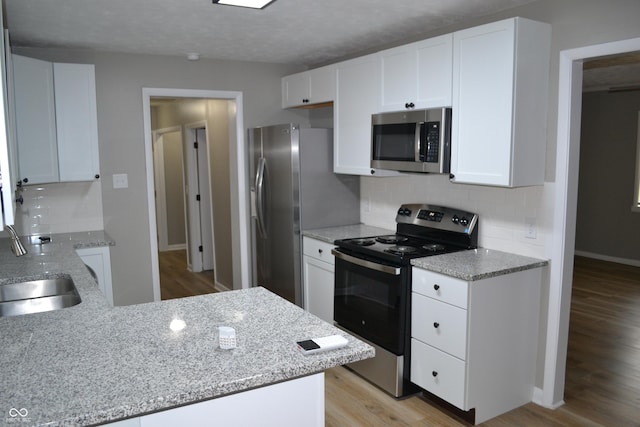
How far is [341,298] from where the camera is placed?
367cm

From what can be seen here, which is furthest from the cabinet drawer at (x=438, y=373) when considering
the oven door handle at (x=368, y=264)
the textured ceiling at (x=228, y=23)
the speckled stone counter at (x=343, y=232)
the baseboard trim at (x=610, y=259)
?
the baseboard trim at (x=610, y=259)

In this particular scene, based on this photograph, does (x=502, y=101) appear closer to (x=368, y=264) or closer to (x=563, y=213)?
(x=563, y=213)

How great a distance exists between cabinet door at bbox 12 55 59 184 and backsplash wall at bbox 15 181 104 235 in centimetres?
41

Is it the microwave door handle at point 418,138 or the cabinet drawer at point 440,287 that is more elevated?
the microwave door handle at point 418,138

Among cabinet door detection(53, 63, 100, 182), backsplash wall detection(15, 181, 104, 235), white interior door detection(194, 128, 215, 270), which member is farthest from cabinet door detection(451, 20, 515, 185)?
white interior door detection(194, 128, 215, 270)

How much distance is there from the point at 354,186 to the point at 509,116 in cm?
189

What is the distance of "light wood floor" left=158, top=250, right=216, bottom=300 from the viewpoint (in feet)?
19.0

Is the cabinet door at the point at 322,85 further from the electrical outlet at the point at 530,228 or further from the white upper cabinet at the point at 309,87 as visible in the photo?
the electrical outlet at the point at 530,228

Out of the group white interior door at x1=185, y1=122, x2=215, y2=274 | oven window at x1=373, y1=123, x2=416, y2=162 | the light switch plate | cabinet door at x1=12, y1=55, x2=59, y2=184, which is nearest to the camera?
oven window at x1=373, y1=123, x2=416, y2=162

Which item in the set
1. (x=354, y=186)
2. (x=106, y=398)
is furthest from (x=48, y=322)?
(x=354, y=186)

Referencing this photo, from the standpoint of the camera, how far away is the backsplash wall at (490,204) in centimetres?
305

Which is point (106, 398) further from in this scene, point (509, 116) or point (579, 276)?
point (579, 276)

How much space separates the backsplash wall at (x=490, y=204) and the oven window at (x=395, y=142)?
44cm

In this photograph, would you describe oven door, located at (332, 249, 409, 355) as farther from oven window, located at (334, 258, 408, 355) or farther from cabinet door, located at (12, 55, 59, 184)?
cabinet door, located at (12, 55, 59, 184)
